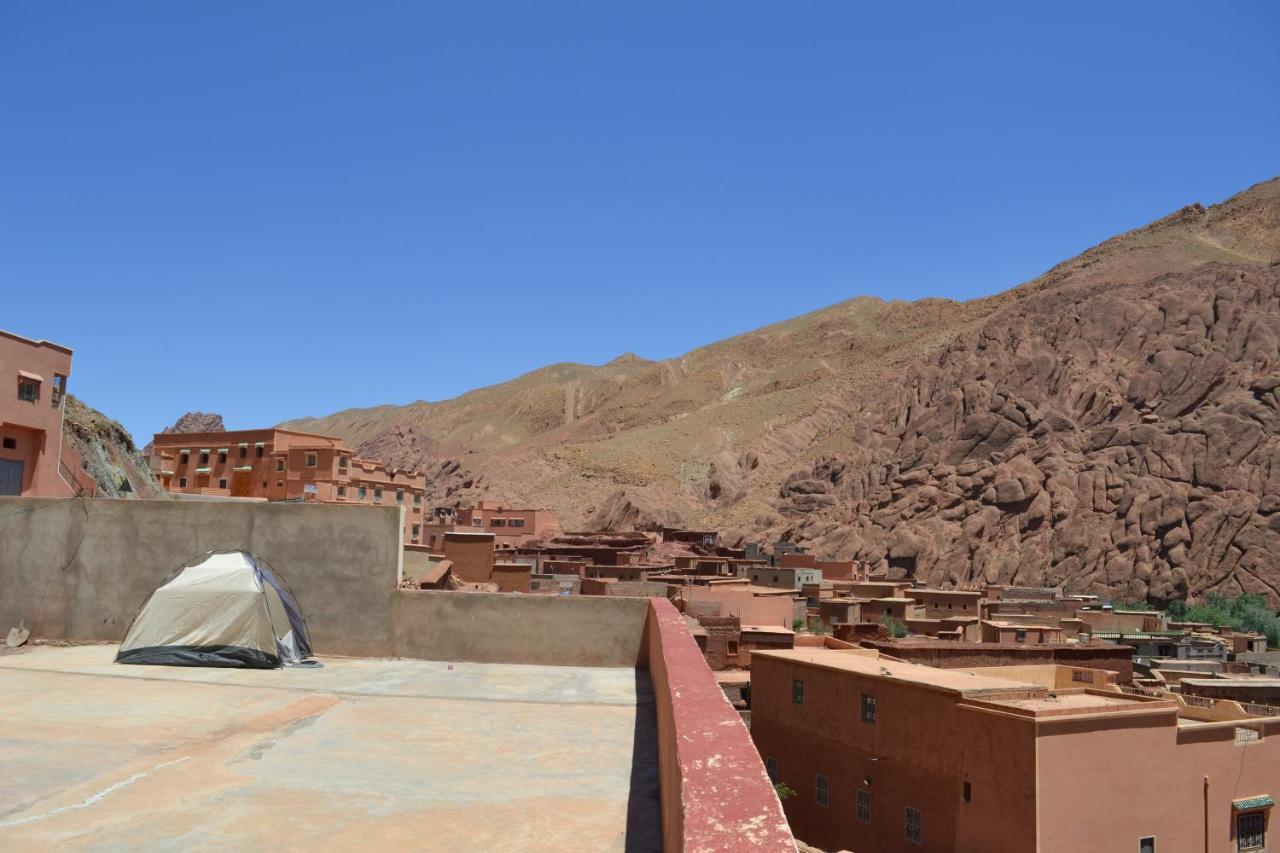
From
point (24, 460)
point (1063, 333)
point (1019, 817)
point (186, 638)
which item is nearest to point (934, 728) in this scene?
point (1019, 817)

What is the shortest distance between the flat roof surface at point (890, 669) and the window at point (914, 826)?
271 cm

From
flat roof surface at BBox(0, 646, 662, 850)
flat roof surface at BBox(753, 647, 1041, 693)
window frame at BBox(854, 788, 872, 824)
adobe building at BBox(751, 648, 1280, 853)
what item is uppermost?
flat roof surface at BBox(0, 646, 662, 850)

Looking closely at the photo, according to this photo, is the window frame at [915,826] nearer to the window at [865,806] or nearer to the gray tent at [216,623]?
the window at [865,806]

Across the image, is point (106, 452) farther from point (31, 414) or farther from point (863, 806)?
point (863, 806)

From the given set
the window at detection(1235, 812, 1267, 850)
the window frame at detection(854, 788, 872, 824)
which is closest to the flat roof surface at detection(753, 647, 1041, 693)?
the window frame at detection(854, 788, 872, 824)

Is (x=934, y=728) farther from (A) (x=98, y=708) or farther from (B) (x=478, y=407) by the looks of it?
(B) (x=478, y=407)

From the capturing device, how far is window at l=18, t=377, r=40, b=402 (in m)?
24.6

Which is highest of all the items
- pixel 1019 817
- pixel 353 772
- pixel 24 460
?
pixel 24 460

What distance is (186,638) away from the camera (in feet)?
35.7

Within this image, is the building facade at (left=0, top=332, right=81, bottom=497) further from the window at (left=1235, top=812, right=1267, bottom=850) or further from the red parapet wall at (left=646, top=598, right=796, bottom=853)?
the window at (left=1235, top=812, right=1267, bottom=850)

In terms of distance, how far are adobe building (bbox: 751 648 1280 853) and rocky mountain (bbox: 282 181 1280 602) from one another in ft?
Answer: 140

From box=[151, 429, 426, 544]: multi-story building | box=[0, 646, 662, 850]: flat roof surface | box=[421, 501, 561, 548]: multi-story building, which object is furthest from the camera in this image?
box=[421, 501, 561, 548]: multi-story building

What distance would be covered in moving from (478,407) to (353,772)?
596ft

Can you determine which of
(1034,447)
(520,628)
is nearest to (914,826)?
(520,628)
